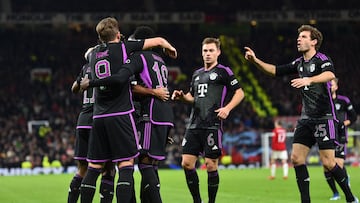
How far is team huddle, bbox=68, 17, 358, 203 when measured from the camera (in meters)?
7.88

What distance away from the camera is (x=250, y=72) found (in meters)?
42.0

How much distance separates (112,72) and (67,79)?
32328 mm

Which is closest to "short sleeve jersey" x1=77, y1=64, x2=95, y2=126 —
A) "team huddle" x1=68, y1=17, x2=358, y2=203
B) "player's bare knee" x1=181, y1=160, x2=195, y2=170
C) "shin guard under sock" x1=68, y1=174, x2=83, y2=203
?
"team huddle" x1=68, y1=17, x2=358, y2=203

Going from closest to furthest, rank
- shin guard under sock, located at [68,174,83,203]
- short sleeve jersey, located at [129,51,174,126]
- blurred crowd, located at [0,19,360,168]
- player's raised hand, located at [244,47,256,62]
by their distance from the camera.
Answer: short sleeve jersey, located at [129,51,174,126], shin guard under sock, located at [68,174,83,203], player's raised hand, located at [244,47,256,62], blurred crowd, located at [0,19,360,168]

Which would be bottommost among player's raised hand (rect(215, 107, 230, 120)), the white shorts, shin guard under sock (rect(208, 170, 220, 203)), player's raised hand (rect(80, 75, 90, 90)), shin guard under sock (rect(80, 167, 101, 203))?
the white shorts

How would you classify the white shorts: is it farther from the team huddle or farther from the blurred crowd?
the team huddle

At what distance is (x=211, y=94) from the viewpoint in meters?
10.7

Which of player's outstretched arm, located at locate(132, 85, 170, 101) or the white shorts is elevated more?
player's outstretched arm, located at locate(132, 85, 170, 101)

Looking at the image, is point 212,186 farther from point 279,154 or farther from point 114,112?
point 279,154

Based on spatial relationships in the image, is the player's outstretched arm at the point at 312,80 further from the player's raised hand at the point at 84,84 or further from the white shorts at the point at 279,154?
the white shorts at the point at 279,154

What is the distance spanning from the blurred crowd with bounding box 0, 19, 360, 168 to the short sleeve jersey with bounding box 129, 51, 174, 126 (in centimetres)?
2136

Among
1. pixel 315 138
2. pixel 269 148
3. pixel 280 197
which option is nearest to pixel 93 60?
pixel 315 138

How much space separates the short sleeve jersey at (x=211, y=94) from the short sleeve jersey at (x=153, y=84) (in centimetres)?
174

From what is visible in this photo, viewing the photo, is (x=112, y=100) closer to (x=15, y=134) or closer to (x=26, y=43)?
(x=15, y=134)
